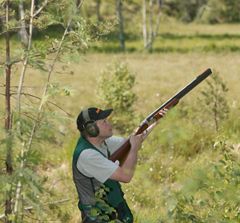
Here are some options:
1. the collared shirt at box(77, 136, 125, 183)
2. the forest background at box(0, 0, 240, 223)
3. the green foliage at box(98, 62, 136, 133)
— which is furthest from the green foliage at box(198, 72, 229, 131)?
the collared shirt at box(77, 136, 125, 183)

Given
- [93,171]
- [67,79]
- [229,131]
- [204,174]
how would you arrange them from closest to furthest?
[204,174]
[93,171]
[229,131]
[67,79]

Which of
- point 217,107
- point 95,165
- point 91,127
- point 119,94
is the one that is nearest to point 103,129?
point 91,127

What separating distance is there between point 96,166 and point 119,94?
8.33m

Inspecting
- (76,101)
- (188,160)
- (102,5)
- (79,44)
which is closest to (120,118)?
(188,160)

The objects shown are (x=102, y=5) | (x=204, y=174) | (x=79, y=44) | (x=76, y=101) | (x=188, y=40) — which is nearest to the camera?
(x=204, y=174)

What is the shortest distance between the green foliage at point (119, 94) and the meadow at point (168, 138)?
0.59 m

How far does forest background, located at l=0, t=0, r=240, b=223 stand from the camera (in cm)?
379

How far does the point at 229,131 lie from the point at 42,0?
7.22m

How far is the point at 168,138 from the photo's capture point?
3230 millimetres

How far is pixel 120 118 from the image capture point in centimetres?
1241

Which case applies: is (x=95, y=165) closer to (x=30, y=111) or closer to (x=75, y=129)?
(x=30, y=111)

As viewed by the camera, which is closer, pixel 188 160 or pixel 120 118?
pixel 188 160

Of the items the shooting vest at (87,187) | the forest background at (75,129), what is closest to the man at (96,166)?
the shooting vest at (87,187)

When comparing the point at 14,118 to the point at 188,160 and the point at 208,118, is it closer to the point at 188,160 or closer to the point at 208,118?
the point at 188,160
